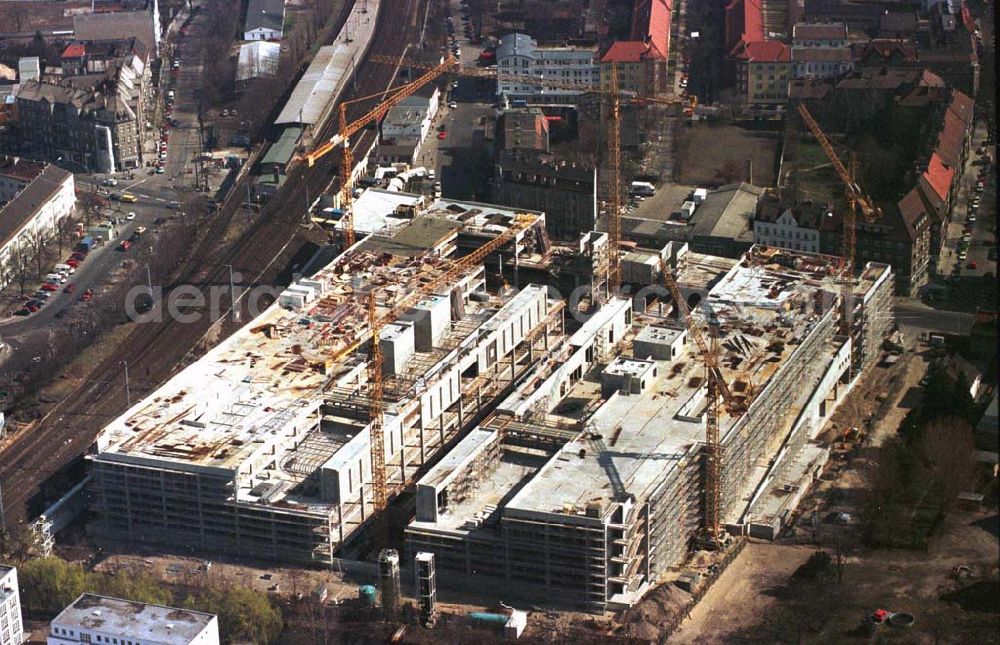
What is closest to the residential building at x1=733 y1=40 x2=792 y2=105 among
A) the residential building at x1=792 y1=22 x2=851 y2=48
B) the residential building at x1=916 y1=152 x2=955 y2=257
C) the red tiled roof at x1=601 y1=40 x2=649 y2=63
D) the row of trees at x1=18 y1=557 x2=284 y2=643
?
the residential building at x1=792 y1=22 x2=851 y2=48

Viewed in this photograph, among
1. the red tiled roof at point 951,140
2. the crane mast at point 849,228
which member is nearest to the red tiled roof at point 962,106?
the red tiled roof at point 951,140

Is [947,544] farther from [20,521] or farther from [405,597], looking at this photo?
[20,521]

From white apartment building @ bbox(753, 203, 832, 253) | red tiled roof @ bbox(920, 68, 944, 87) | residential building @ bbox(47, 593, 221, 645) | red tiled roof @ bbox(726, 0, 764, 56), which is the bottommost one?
residential building @ bbox(47, 593, 221, 645)

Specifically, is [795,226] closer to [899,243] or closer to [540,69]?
[899,243]

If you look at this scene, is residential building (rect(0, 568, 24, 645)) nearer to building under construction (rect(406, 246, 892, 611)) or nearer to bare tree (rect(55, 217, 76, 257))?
building under construction (rect(406, 246, 892, 611))

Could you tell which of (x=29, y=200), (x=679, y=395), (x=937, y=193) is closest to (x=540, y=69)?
(x=937, y=193)

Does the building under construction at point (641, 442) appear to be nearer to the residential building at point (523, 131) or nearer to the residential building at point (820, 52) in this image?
the residential building at point (523, 131)
